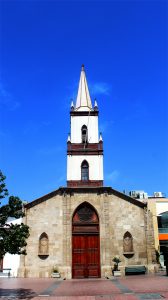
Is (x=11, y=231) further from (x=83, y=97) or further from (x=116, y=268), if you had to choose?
(x=83, y=97)

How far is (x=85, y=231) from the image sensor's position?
3108 centimetres

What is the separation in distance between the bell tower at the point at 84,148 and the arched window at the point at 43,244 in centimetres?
538

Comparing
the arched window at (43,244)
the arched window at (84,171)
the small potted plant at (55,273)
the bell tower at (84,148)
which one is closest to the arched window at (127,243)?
the bell tower at (84,148)

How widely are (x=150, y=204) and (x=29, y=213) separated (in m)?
15.6

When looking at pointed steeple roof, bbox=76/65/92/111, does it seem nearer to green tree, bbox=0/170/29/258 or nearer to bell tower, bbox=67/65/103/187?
bell tower, bbox=67/65/103/187

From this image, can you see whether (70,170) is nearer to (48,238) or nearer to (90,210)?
(90,210)

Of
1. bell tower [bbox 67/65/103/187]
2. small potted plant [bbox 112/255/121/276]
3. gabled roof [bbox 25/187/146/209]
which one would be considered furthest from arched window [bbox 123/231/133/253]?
bell tower [bbox 67/65/103/187]

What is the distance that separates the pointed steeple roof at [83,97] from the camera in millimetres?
37034

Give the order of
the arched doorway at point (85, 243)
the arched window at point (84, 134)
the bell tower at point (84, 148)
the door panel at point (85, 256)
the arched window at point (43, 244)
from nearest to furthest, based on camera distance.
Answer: the door panel at point (85, 256)
the arched doorway at point (85, 243)
the arched window at point (43, 244)
the bell tower at point (84, 148)
the arched window at point (84, 134)

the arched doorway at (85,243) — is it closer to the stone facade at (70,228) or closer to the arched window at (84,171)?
the stone facade at (70,228)

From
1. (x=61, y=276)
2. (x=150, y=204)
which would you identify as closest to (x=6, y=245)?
(x=61, y=276)

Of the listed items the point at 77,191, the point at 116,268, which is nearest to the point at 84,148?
the point at 77,191

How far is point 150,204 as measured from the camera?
3972cm

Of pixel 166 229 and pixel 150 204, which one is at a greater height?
pixel 150 204
